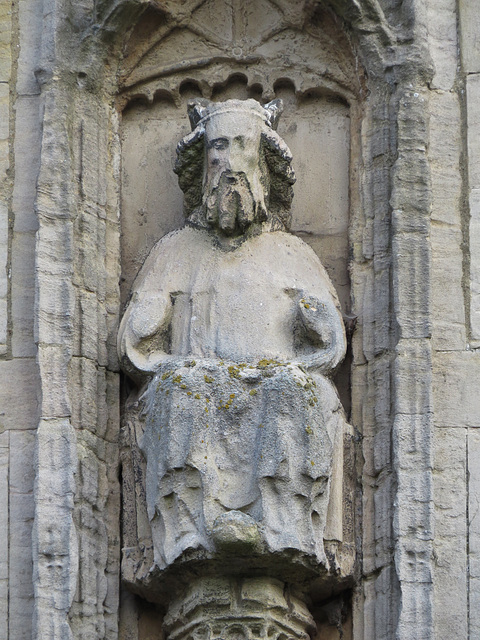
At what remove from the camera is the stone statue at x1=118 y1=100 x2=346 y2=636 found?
24.8 ft

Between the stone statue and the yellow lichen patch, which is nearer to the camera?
the stone statue

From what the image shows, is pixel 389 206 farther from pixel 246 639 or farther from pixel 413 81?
pixel 246 639

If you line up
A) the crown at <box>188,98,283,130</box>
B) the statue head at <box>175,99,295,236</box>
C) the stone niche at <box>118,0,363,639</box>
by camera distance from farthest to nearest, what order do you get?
the stone niche at <box>118,0,363,639</box>, the crown at <box>188,98,283,130</box>, the statue head at <box>175,99,295,236</box>

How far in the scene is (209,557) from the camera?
7.50 m

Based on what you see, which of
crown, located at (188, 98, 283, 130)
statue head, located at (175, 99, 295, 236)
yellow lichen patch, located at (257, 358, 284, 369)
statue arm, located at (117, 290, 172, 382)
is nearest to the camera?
yellow lichen patch, located at (257, 358, 284, 369)

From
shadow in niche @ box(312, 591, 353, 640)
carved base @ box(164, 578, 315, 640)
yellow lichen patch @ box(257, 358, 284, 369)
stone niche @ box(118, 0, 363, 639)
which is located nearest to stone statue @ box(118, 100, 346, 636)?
yellow lichen patch @ box(257, 358, 284, 369)

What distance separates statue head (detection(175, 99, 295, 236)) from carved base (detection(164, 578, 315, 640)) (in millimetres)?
1546

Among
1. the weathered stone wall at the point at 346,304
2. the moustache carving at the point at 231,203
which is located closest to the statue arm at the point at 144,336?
the weathered stone wall at the point at 346,304

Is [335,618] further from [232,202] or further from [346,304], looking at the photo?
[232,202]

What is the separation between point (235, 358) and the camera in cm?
792

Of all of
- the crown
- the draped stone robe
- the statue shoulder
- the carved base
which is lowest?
the carved base

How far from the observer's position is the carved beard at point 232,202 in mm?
8117

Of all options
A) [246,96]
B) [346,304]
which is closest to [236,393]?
[346,304]

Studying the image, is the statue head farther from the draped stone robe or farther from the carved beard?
the draped stone robe
